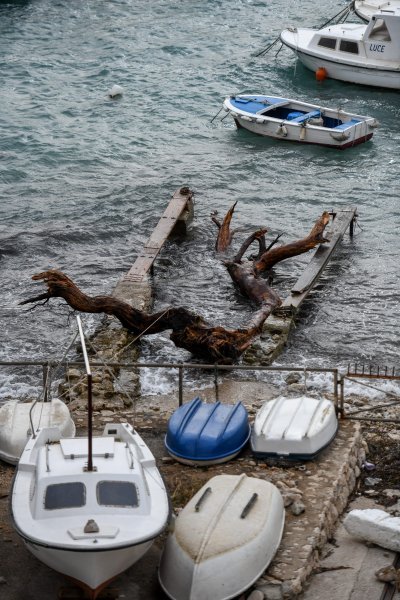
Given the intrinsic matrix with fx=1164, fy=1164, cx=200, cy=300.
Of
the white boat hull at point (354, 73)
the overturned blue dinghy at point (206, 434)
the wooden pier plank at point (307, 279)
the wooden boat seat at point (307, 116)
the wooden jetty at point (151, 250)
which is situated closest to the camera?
the overturned blue dinghy at point (206, 434)

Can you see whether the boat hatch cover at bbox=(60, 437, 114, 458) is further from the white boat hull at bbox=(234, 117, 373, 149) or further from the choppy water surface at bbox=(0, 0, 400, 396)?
the white boat hull at bbox=(234, 117, 373, 149)

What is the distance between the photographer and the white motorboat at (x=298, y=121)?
34.8m

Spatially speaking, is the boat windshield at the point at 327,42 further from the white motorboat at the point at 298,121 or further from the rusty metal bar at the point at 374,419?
the rusty metal bar at the point at 374,419

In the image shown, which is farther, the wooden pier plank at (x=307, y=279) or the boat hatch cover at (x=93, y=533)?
the wooden pier plank at (x=307, y=279)

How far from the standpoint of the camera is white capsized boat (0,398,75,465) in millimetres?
16219

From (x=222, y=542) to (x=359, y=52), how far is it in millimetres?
30416

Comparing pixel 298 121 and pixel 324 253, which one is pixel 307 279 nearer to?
pixel 324 253

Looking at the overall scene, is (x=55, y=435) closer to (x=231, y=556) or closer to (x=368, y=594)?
(x=231, y=556)

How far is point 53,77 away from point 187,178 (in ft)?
36.5

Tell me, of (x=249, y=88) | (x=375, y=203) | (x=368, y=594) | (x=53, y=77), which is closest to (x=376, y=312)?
(x=375, y=203)

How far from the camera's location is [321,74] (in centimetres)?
4144

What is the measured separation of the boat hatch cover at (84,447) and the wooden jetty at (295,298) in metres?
7.11

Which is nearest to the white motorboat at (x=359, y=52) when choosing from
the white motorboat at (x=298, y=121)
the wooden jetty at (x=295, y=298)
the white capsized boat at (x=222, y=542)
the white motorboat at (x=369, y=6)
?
the white motorboat at (x=369, y=6)

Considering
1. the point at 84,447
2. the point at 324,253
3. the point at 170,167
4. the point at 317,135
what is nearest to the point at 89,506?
the point at 84,447
